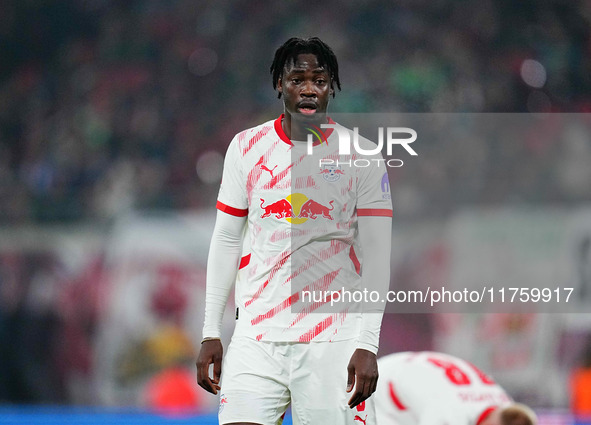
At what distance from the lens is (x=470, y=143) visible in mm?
7262

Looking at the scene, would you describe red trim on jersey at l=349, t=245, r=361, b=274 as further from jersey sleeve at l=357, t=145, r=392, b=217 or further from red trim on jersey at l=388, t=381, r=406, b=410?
red trim on jersey at l=388, t=381, r=406, b=410

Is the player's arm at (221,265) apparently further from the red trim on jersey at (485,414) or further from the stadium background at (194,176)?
the stadium background at (194,176)

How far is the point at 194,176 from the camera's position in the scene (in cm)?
759

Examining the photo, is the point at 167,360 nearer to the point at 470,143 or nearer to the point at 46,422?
the point at 46,422

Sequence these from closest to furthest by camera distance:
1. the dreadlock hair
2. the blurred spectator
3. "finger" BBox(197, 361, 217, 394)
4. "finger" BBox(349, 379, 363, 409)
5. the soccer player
→ "finger" BBox(349, 379, 363, 409) → "finger" BBox(197, 361, 217, 394) → the dreadlock hair → the soccer player → the blurred spectator

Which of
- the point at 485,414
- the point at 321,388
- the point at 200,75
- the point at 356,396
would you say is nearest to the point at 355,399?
the point at 356,396

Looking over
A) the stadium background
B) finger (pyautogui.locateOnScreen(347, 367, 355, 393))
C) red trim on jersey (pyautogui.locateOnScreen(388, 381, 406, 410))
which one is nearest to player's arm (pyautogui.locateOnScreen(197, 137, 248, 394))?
finger (pyautogui.locateOnScreen(347, 367, 355, 393))

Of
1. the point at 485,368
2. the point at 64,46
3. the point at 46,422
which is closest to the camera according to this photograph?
the point at 46,422

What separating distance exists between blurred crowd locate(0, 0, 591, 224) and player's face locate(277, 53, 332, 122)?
447 cm

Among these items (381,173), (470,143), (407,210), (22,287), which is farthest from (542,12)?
(381,173)

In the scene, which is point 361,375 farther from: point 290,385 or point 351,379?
point 290,385

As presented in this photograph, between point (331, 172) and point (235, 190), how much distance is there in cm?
31

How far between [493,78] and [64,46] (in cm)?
406

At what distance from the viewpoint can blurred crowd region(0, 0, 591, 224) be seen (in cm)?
762
